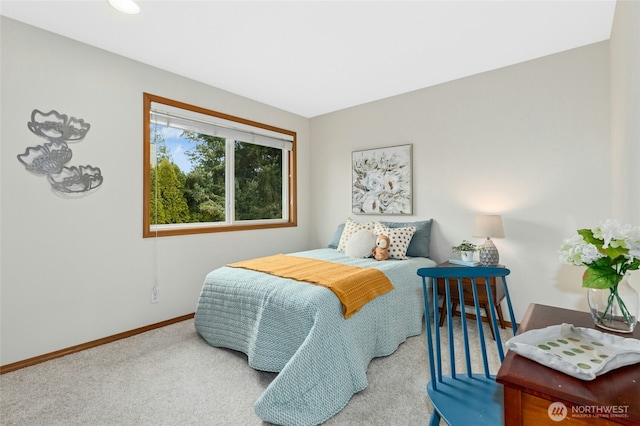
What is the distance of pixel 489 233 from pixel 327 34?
84.9 inches

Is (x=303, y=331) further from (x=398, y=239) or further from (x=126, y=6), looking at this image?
(x=126, y=6)

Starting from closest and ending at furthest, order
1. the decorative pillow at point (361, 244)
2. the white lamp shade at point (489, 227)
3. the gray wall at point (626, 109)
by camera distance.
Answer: the gray wall at point (626, 109) < the white lamp shade at point (489, 227) < the decorative pillow at point (361, 244)

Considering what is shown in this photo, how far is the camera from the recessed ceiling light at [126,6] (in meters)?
2.04

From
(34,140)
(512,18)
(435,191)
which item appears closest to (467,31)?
(512,18)

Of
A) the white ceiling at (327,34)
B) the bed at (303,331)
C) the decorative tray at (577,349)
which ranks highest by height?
the white ceiling at (327,34)

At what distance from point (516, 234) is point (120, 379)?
340 cm

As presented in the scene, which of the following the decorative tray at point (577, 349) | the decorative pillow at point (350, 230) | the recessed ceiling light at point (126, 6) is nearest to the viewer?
the decorative tray at point (577, 349)

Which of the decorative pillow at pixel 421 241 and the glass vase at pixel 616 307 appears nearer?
the glass vase at pixel 616 307

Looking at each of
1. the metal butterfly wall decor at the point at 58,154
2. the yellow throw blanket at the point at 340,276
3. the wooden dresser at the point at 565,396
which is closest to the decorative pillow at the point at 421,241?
the yellow throw blanket at the point at 340,276

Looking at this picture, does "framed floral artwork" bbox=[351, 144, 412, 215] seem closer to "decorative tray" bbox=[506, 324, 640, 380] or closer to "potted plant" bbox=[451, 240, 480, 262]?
"potted plant" bbox=[451, 240, 480, 262]

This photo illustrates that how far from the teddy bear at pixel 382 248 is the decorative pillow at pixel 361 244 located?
7 centimetres

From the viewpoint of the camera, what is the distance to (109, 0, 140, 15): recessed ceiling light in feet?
6.69

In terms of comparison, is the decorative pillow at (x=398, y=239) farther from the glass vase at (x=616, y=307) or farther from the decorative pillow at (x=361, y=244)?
the glass vase at (x=616, y=307)

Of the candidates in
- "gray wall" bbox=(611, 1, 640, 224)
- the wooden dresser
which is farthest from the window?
"gray wall" bbox=(611, 1, 640, 224)
